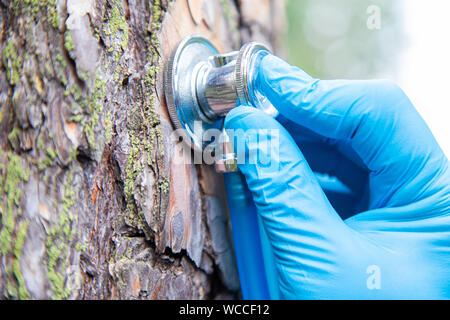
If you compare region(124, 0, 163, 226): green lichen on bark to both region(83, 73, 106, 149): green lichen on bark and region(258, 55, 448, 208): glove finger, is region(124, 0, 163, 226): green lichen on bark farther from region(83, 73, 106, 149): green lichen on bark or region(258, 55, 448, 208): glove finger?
region(258, 55, 448, 208): glove finger

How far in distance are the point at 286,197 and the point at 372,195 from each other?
0.23 m

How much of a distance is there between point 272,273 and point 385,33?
1.63 meters

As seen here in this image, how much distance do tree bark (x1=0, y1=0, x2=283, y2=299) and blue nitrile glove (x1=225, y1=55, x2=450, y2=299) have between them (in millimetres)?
160

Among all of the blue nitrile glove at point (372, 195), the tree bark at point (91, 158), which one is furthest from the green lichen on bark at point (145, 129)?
the blue nitrile glove at point (372, 195)

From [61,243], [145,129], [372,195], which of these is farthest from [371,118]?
[61,243]

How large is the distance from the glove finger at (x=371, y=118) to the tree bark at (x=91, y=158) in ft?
0.73

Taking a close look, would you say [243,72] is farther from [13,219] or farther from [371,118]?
[13,219]

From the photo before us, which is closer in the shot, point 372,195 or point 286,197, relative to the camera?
point 286,197

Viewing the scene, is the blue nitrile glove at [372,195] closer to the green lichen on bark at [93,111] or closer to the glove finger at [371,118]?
the glove finger at [371,118]

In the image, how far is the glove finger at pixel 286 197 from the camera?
49 cm

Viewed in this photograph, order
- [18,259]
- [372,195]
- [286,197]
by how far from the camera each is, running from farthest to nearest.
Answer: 1. [372,195]
2. [286,197]
3. [18,259]

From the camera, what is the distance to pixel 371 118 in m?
0.54

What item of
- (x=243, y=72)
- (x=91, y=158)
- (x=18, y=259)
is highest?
(x=243, y=72)

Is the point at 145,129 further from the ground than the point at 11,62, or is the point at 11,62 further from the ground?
the point at 11,62
